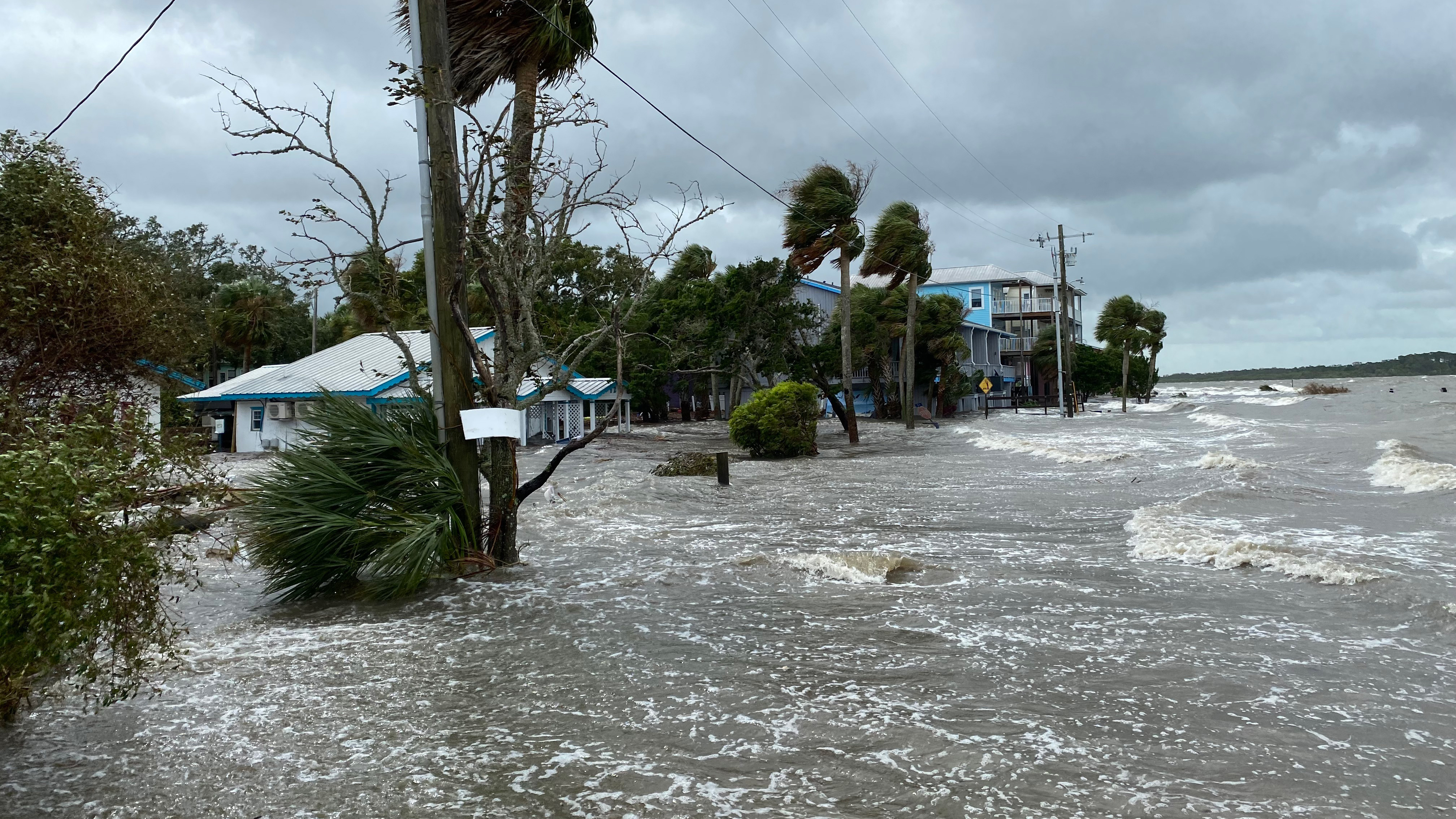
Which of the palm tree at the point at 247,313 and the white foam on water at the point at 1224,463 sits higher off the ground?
the palm tree at the point at 247,313

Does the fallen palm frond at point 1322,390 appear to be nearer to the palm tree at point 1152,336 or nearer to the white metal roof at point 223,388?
the palm tree at point 1152,336

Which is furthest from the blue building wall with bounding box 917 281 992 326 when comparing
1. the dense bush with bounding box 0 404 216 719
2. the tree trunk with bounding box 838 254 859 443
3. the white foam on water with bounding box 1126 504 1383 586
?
the dense bush with bounding box 0 404 216 719

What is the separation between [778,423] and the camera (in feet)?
100

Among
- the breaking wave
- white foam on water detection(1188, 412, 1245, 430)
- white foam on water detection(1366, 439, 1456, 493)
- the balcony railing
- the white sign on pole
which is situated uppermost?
the balcony railing

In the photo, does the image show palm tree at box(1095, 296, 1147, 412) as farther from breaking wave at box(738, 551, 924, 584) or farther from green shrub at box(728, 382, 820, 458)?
breaking wave at box(738, 551, 924, 584)

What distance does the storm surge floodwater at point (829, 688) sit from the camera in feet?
16.1

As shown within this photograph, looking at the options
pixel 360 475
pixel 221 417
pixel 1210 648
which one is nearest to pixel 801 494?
pixel 360 475

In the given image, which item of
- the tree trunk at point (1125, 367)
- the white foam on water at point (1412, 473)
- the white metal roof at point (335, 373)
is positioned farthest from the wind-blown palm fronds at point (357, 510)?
the tree trunk at point (1125, 367)

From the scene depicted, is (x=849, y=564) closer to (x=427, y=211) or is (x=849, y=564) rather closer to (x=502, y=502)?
(x=502, y=502)

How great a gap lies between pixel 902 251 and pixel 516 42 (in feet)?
99.8

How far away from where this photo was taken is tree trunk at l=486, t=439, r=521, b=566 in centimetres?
1069

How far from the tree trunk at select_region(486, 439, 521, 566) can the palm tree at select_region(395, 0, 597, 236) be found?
4.99 meters

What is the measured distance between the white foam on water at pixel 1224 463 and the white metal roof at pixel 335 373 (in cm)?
2288

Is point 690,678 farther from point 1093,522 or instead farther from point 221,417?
point 221,417
